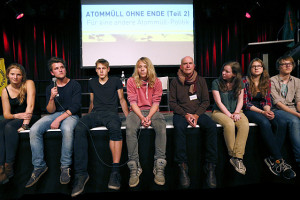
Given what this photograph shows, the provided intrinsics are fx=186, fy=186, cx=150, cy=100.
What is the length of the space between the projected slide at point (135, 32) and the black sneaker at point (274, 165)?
3570mm

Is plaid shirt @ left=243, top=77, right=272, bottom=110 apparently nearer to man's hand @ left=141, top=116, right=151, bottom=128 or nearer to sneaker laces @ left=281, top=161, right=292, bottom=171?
sneaker laces @ left=281, top=161, right=292, bottom=171

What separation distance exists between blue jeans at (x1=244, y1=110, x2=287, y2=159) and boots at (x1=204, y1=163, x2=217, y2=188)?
1.85ft

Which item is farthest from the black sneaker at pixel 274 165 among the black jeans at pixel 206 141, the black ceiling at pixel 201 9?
the black ceiling at pixel 201 9

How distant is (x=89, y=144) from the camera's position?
5.70ft

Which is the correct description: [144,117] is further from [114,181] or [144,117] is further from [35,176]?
[35,176]

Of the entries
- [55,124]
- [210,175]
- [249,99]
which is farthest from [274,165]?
[55,124]

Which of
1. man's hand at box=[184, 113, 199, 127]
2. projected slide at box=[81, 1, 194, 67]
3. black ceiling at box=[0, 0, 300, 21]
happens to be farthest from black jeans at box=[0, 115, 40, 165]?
black ceiling at box=[0, 0, 300, 21]

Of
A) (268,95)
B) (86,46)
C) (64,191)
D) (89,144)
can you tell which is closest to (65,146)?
(89,144)

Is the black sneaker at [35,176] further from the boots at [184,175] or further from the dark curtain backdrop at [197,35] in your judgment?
the dark curtain backdrop at [197,35]

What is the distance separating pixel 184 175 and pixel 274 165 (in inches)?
33.5

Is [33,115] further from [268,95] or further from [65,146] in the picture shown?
[268,95]

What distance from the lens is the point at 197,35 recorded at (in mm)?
5203

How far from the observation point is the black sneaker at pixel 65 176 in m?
1.57

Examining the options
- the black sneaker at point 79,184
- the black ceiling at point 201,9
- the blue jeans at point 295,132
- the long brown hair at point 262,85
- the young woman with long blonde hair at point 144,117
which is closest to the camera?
the black sneaker at point 79,184
